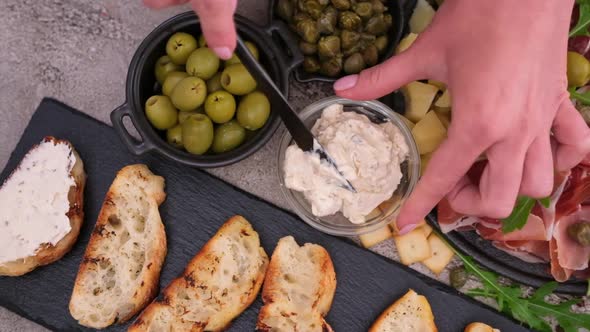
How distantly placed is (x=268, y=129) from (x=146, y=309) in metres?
0.64

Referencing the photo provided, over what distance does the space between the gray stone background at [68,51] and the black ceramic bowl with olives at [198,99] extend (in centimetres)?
25

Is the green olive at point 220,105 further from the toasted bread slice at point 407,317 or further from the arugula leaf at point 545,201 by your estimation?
the arugula leaf at point 545,201

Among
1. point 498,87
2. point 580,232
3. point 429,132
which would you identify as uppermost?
point 498,87

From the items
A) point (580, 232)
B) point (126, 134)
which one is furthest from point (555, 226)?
point (126, 134)

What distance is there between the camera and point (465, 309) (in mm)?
1853

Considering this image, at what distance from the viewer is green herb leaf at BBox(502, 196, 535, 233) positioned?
5.37 feet

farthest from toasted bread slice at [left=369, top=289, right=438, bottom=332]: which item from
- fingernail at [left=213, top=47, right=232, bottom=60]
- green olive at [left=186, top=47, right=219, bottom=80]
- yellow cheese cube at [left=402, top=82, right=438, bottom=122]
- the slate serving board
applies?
fingernail at [left=213, top=47, right=232, bottom=60]

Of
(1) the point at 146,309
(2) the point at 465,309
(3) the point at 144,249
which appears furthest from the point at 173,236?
(2) the point at 465,309

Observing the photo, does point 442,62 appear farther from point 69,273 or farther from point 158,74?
point 69,273

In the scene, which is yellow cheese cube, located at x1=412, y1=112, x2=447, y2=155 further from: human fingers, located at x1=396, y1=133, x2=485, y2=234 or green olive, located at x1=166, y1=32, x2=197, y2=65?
green olive, located at x1=166, y1=32, x2=197, y2=65

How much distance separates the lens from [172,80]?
1676 millimetres

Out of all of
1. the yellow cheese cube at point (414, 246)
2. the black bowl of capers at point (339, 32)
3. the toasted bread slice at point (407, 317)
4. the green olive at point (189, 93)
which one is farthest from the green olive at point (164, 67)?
the toasted bread slice at point (407, 317)

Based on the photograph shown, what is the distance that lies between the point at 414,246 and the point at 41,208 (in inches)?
44.2

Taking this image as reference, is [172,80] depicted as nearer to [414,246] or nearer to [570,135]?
[414,246]
